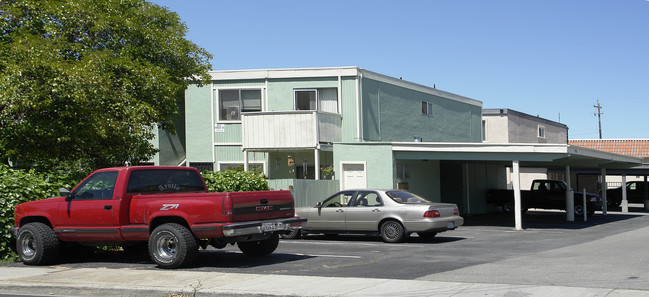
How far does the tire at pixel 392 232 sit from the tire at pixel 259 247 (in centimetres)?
446

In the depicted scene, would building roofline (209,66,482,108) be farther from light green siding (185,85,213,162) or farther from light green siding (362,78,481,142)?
light green siding (185,85,213,162)

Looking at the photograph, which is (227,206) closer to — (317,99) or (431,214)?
(431,214)

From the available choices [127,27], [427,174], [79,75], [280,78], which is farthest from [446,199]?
[79,75]

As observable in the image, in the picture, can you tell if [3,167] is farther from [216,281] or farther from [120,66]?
[216,281]

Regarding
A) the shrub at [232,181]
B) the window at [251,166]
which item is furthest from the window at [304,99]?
the shrub at [232,181]

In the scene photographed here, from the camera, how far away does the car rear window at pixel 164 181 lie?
1284 cm

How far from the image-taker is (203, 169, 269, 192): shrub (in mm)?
19172

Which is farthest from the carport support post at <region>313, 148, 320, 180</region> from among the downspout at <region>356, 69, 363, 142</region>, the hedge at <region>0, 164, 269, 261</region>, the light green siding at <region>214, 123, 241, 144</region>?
the hedge at <region>0, 164, 269, 261</region>

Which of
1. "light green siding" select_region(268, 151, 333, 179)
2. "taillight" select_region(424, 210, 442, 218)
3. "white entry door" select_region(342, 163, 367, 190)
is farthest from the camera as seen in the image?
"light green siding" select_region(268, 151, 333, 179)

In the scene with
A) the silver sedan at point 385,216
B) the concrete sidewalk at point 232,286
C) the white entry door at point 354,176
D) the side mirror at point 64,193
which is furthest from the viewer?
the white entry door at point 354,176

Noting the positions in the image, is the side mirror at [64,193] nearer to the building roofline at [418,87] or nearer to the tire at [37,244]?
the tire at [37,244]

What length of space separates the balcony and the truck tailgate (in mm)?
12045

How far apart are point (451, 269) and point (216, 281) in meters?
3.98

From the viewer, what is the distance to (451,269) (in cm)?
1186
